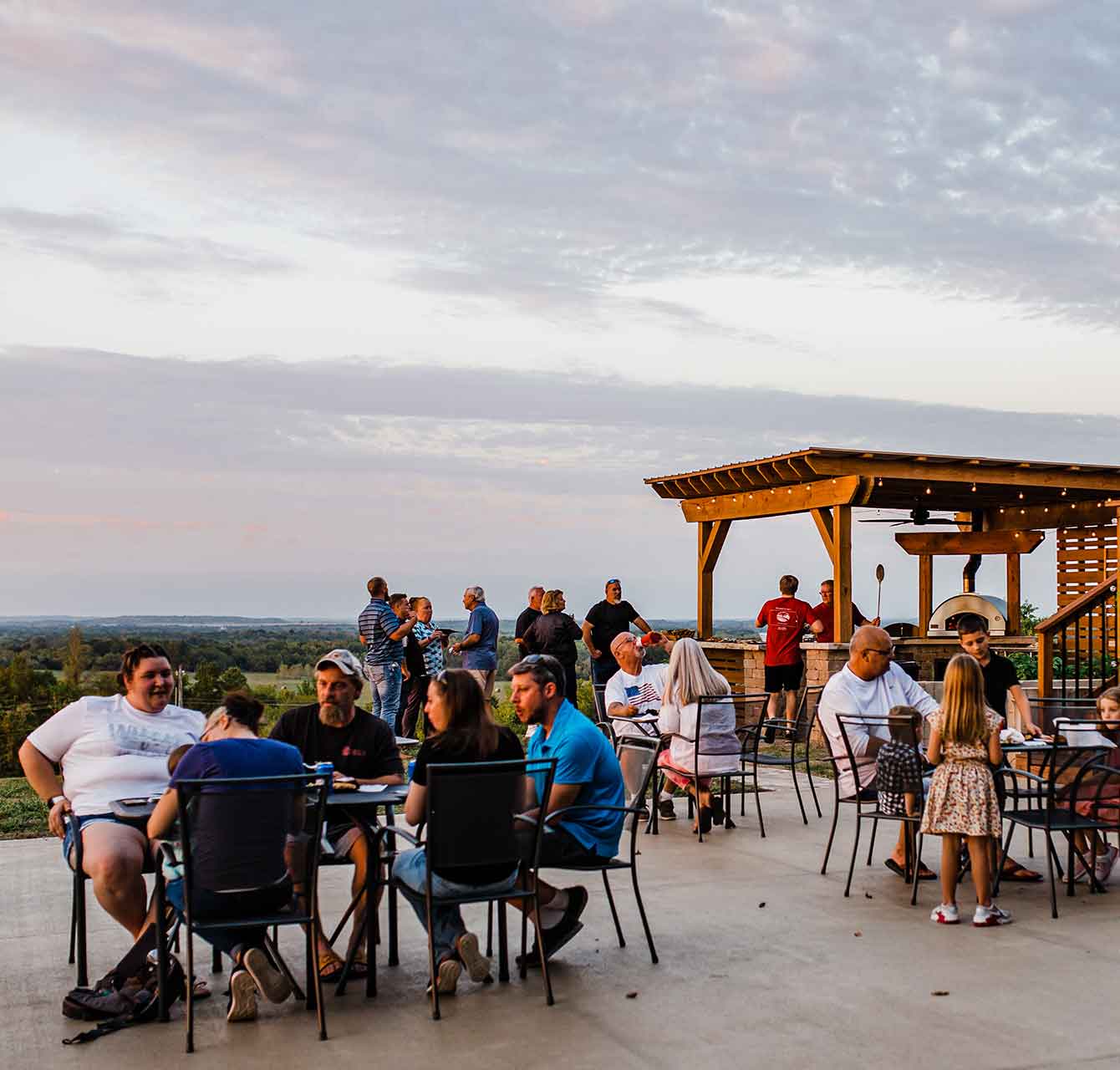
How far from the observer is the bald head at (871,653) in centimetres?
695

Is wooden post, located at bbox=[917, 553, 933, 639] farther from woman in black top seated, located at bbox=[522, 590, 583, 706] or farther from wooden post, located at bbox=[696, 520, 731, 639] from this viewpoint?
woman in black top seated, located at bbox=[522, 590, 583, 706]

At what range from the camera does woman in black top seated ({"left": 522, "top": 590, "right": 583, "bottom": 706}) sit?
13.0m

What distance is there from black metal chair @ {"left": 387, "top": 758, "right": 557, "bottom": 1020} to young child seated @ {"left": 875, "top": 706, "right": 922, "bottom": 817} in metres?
A: 2.31

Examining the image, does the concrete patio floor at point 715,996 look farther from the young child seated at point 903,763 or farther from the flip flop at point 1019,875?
the young child seated at point 903,763

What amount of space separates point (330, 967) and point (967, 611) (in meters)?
15.2

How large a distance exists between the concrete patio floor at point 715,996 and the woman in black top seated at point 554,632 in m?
6.35

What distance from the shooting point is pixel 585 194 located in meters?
16.5

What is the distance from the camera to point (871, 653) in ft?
22.8

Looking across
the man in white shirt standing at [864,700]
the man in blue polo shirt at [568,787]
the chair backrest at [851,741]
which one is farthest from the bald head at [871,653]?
the man in blue polo shirt at [568,787]

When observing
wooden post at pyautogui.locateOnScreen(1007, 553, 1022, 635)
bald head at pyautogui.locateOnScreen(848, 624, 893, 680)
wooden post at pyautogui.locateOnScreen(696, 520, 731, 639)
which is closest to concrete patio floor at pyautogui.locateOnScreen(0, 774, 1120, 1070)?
bald head at pyautogui.locateOnScreen(848, 624, 893, 680)

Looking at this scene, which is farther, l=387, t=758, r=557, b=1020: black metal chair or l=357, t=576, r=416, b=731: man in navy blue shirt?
l=357, t=576, r=416, b=731: man in navy blue shirt

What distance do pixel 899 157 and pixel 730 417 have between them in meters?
8.12

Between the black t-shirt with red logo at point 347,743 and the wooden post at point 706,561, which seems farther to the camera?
the wooden post at point 706,561

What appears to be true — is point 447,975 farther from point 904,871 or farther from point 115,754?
point 904,871
